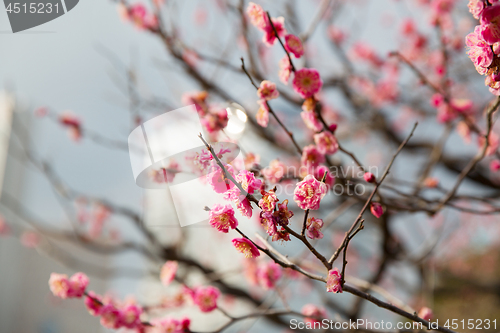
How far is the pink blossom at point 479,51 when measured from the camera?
689 millimetres

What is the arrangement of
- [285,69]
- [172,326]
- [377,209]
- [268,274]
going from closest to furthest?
[377,209] → [285,69] → [172,326] → [268,274]

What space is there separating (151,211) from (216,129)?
1.58m

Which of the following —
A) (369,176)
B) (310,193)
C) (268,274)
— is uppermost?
(369,176)

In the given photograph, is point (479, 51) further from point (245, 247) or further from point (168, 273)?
point (168, 273)

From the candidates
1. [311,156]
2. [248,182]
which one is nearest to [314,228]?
[248,182]

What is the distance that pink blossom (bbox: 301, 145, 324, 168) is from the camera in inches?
44.7

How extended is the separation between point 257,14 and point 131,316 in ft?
4.14

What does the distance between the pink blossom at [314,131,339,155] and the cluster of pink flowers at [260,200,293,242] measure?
502mm

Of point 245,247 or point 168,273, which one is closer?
point 245,247

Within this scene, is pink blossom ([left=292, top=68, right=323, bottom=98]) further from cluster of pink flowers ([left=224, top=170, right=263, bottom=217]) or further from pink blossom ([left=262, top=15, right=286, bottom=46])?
cluster of pink flowers ([left=224, top=170, right=263, bottom=217])

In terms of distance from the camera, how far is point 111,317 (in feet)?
4.14

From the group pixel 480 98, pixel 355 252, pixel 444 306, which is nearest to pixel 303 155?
pixel 480 98

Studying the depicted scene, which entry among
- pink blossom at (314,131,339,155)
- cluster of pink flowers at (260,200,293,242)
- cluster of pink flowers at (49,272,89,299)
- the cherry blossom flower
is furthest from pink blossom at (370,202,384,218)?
cluster of pink flowers at (49,272,89,299)

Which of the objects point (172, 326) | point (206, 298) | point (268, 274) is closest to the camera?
point (172, 326)
